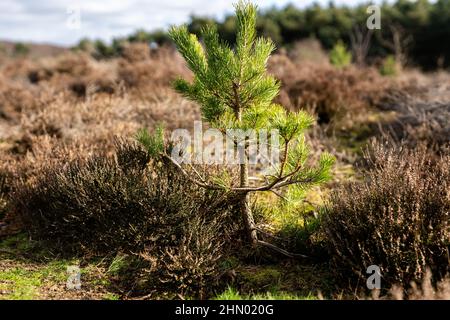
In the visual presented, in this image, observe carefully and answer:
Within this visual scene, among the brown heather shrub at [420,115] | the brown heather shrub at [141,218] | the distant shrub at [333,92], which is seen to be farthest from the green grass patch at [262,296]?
the distant shrub at [333,92]

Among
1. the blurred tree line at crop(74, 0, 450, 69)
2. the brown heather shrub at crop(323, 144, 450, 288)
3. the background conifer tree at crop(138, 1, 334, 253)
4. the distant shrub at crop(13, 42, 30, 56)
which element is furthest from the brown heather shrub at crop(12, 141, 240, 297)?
the distant shrub at crop(13, 42, 30, 56)

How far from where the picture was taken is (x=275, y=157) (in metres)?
4.50

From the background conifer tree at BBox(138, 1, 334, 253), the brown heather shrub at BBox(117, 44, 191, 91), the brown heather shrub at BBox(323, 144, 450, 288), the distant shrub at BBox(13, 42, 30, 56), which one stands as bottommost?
the brown heather shrub at BBox(323, 144, 450, 288)

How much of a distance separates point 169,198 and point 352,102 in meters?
5.00

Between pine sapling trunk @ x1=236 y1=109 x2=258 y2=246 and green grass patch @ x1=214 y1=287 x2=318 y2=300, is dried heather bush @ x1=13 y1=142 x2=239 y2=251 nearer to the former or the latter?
pine sapling trunk @ x1=236 y1=109 x2=258 y2=246

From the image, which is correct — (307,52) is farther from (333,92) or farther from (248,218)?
(248,218)

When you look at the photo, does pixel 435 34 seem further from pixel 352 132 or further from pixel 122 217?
pixel 122 217

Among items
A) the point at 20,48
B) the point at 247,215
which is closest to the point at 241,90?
the point at 247,215

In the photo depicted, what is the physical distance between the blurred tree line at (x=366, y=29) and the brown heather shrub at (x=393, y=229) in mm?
14787

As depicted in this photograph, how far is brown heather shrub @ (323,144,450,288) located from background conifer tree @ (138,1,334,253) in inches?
16.1

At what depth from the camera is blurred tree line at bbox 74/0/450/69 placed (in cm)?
1917

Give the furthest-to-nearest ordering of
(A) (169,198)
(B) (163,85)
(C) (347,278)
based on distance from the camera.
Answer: (B) (163,85)
(A) (169,198)
(C) (347,278)

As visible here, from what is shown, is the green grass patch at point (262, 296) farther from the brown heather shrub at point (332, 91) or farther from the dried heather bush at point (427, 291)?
the brown heather shrub at point (332, 91)

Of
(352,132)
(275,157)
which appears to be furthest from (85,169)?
(352,132)
